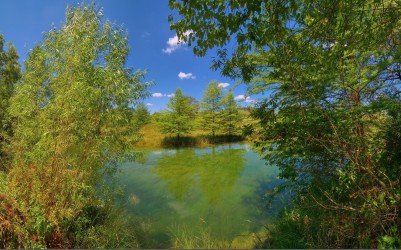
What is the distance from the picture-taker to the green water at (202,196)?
26.3 ft

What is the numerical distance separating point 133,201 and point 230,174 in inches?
249

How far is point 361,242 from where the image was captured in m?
3.42

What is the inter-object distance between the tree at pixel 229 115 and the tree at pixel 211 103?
30.3 inches

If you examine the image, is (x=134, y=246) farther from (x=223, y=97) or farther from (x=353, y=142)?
(x=223, y=97)

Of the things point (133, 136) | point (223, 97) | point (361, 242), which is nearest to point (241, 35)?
point (361, 242)

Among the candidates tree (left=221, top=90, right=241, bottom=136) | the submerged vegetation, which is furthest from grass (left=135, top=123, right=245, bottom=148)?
the submerged vegetation

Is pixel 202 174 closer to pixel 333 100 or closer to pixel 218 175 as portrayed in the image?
pixel 218 175

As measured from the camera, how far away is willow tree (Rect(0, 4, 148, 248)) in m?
4.73

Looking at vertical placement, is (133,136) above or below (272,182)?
above

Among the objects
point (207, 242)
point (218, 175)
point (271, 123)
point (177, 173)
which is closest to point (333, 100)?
point (271, 123)

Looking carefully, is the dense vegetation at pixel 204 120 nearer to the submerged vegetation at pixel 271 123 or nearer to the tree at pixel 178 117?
the tree at pixel 178 117

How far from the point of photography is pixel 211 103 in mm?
33625

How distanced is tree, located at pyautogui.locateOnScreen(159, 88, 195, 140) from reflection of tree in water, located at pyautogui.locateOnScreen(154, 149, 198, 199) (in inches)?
371

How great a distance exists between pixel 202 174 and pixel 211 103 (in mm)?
19783
